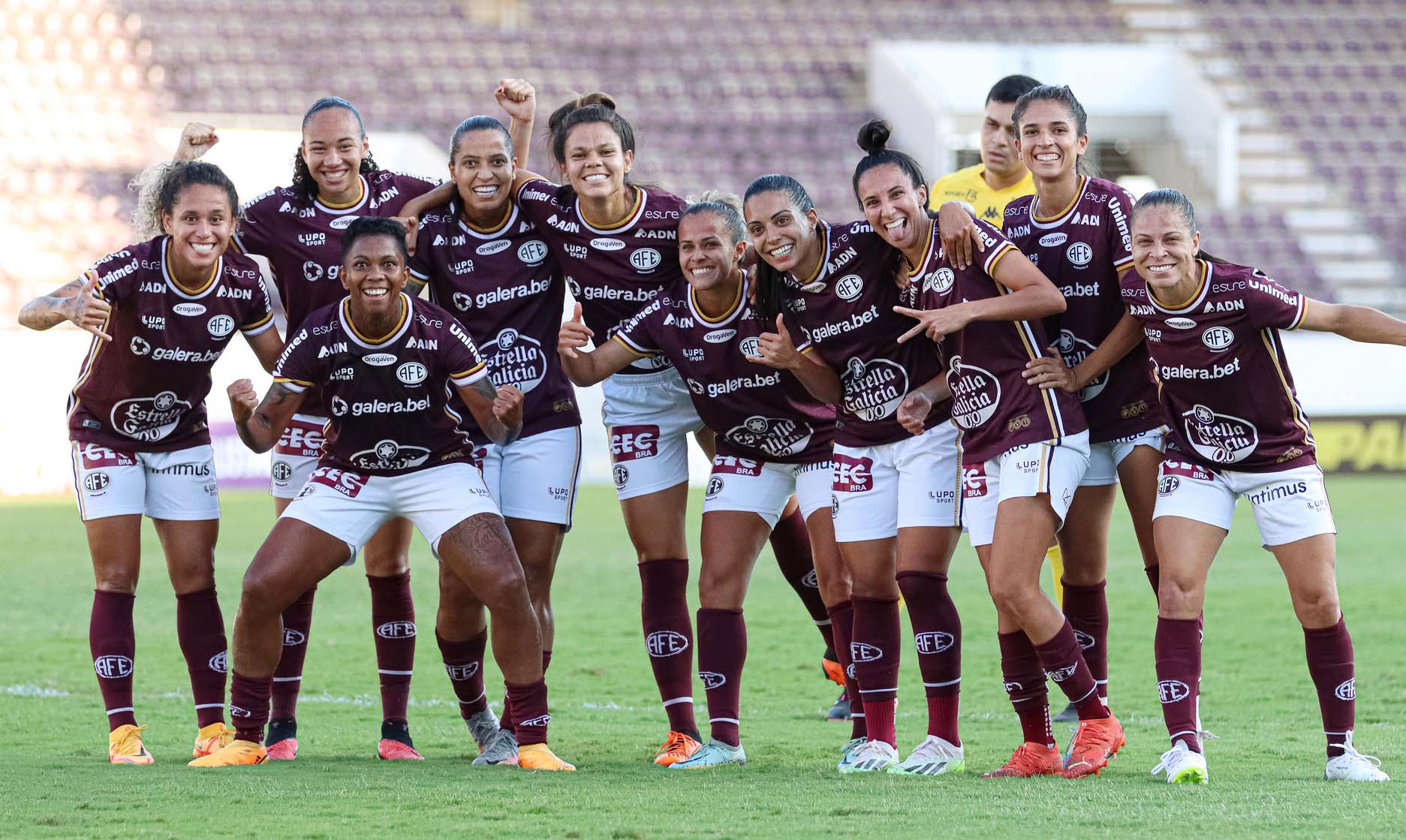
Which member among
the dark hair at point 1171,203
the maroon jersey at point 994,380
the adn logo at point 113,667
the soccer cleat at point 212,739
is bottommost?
the soccer cleat at point 212,739

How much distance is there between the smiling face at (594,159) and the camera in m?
5.88

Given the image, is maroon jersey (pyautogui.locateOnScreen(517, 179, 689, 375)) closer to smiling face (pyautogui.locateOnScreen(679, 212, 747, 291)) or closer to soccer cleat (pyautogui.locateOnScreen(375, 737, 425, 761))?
smiling face (pyautogui.locateOnScreen(679, 212, 747, 291))

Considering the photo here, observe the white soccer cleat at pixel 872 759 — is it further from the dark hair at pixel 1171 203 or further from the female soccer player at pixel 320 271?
the dark hair at pixel 1171 203

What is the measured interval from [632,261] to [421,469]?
1.14 m

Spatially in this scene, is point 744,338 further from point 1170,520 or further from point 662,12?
point 662,12

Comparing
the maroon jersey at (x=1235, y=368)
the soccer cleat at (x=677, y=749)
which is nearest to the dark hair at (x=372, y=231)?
the soccer cleat at (x=677, y=749)

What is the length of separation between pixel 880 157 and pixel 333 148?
2010 mm

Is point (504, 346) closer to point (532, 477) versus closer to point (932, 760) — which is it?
point (532, 477)

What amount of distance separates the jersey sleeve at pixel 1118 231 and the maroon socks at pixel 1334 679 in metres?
1.31

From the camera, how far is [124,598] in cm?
579

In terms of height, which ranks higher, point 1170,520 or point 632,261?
point 632,261

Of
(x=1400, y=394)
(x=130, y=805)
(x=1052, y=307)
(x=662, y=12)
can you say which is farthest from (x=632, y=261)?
(x=662, y=12)

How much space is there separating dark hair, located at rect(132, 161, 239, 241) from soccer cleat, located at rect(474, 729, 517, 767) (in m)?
2.06

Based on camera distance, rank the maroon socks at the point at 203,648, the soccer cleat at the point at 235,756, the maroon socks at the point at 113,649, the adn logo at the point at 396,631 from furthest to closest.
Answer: the adn logo at the point at 396,631, the maroon socks at the point at 203,648, the maroon socks at the point at 113,649, the soccer cleat at the point at 235,756
